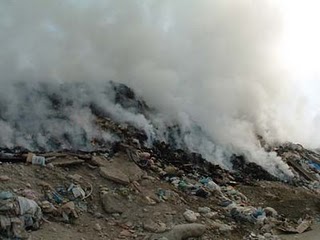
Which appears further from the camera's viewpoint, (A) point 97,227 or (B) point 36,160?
(B) point 36,160

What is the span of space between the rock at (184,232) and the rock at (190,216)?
0.64 ft

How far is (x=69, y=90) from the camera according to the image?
7.53 m

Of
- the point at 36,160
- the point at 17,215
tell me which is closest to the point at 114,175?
the point at 36,160

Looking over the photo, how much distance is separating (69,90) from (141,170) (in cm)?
214

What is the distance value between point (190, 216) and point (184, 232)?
1.55 feet

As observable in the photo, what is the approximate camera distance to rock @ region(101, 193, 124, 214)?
5070 mm

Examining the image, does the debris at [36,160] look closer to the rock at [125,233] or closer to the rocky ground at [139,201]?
the rocky ground at [139,201]

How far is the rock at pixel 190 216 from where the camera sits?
17.1 feet

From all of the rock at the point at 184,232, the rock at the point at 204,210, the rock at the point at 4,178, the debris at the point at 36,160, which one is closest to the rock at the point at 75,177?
the debris at the point at 36,160

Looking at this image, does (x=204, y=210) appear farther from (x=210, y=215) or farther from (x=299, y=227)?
(x=299, y=227)

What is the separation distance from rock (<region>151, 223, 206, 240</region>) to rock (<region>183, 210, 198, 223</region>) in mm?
197

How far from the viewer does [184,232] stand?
15.8 ft

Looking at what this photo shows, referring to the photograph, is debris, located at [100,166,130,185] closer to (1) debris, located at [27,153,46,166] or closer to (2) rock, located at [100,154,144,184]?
(2) rock, located at [100,154,144,184]

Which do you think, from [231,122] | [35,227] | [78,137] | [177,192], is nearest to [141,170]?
[177,192]
